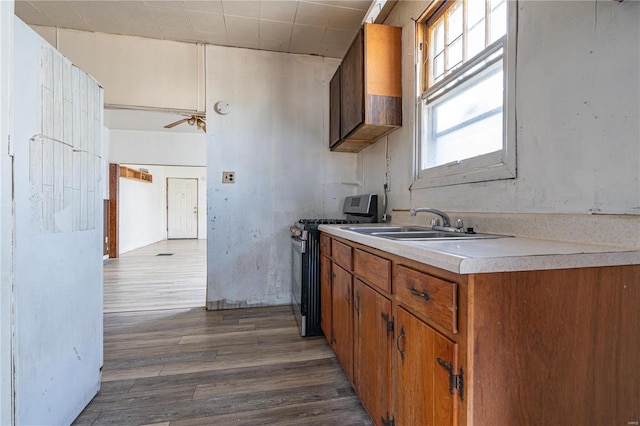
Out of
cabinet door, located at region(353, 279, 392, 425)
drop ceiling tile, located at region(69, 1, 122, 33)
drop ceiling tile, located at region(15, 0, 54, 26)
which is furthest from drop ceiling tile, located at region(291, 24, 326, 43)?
cabinet door, located at region(353, 279, 392, 425)

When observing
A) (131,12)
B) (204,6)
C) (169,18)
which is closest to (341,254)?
(204,6)

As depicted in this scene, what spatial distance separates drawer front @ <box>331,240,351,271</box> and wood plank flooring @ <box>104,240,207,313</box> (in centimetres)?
188

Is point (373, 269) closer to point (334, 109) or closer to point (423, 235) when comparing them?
point (423, 235)

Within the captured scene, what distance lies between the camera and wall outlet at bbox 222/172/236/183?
289cm

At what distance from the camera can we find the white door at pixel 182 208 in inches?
349

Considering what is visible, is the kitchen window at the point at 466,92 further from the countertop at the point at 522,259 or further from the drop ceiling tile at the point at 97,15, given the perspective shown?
the drop ceiling tile at the point at 97,15

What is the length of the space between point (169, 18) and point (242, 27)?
60 cm

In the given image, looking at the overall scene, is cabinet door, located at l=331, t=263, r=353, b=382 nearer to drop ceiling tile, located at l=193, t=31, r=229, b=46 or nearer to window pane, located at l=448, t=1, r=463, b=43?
window pane, located at l=448, t=1, r=463, b=43

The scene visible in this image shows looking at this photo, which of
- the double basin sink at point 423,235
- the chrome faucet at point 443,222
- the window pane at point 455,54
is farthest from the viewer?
the window pane at point 455,54

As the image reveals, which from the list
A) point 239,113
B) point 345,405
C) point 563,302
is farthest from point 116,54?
point 563,302

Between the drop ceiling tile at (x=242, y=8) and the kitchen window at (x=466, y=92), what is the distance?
1301mm

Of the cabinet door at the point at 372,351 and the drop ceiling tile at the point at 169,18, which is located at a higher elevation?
the drop ceiling tile at the point at 169,18

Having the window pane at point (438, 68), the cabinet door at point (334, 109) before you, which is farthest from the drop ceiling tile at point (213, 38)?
the window pane at point (438, 68)

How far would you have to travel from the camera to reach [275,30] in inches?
104
